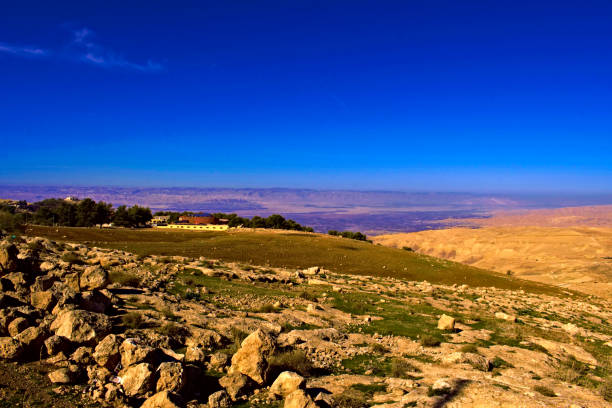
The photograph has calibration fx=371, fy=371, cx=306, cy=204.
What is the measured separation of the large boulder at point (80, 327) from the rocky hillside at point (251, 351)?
3 centimetres

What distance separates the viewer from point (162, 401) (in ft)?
23.9

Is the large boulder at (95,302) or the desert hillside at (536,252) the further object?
the desert hillside at (536,252)

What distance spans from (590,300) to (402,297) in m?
26.7

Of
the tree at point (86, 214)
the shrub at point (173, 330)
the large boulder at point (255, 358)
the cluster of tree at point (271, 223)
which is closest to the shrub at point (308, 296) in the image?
the shrub at point (173, 330)

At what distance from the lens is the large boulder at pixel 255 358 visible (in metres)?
8.96

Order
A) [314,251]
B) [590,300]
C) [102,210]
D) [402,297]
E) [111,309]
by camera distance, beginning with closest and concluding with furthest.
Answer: [111,309] → [402,297] → [590,300] → [314,251] → [102,210]

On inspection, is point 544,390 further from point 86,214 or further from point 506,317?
point 86,214

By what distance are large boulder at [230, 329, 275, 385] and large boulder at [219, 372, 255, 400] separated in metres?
0.21

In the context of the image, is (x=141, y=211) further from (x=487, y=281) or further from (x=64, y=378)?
(x=64, y=378)

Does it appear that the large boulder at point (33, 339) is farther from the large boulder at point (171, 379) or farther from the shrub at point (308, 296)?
the shrub at point (308, 296)

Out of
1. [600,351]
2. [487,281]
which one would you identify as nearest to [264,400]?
[600,351]

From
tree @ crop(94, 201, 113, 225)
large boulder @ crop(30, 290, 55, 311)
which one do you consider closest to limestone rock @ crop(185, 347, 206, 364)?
large boulder @ crop(30, 290, 55, 311)

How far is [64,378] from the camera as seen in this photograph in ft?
26.6

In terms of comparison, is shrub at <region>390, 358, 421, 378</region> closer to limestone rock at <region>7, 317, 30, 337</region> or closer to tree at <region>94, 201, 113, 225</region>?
limestone rock at <region>7, 317, 30, 337</region>
